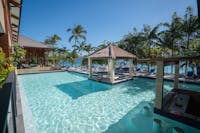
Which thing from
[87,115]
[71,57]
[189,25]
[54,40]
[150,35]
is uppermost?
[54,40]

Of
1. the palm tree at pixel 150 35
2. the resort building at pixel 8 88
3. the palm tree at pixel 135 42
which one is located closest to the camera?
the resort building at pixel 8 88

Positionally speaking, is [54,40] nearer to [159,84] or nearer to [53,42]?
[53,42]

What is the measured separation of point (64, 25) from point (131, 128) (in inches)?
1382

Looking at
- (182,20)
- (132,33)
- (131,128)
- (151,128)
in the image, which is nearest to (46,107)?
(131,128)

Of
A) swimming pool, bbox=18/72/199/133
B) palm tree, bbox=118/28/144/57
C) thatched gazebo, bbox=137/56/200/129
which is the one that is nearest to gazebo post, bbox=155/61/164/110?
thatched gazebo, bbox=137/56/200/129

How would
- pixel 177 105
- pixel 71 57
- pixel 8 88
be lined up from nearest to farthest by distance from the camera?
pixel 8 88, pixel 177 105, pixel 71 57

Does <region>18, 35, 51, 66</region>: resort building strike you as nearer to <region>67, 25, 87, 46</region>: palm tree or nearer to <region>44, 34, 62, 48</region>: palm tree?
<region>44, 34, 62, 48</region>: palm tree

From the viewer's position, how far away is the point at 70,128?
18.7ft

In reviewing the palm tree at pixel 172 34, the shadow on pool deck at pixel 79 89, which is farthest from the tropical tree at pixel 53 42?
the palm tree at pixel 172 34

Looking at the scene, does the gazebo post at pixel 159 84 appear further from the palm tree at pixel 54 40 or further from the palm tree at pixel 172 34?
the palm tree at pixel 54 40

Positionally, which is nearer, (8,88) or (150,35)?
(8,88)

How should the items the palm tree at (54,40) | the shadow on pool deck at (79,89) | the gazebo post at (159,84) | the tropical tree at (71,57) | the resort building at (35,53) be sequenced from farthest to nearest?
the palm tree at (54,40) → the tropical tree at (71,57) → the resort building at (35,53) → the shadow on pool deck at (79,89) → the gazebo post at (159,84)

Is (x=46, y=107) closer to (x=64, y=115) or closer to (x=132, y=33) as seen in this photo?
(x=64, y=115)

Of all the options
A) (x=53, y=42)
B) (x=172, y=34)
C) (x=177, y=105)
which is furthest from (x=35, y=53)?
(x=177, y=105)
